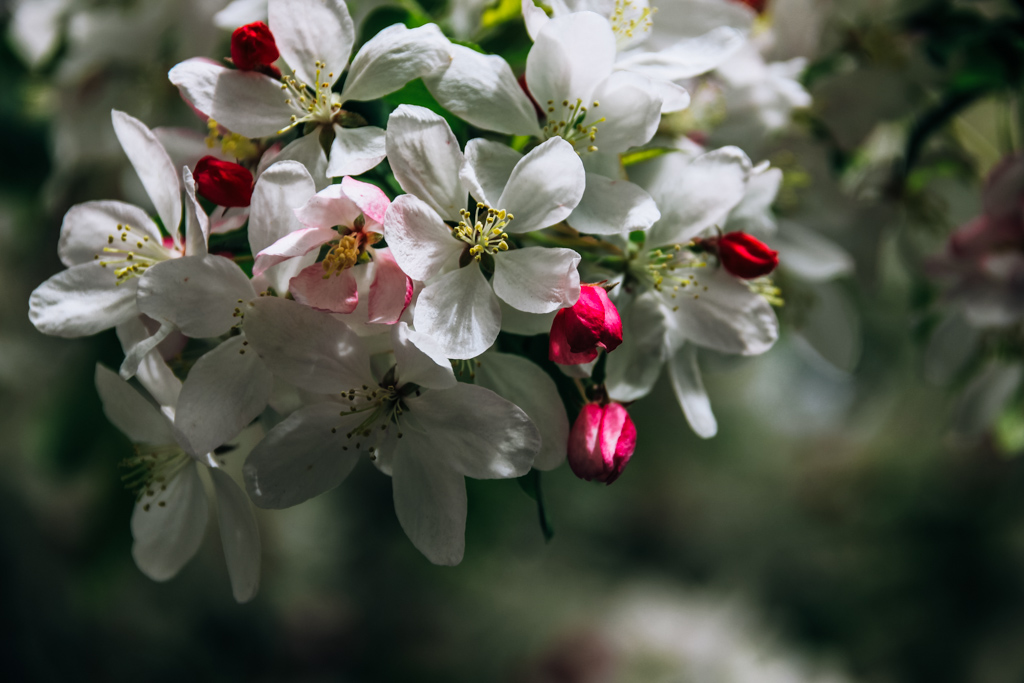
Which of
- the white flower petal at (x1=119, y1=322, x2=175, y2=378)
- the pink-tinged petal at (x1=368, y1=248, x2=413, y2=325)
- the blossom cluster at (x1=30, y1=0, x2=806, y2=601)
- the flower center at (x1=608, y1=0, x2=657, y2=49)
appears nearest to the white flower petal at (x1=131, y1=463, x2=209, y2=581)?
the blossom cluster at (x1=30, y1=0, x2=806, y2=601)

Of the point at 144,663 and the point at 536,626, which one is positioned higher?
the point at 144,663

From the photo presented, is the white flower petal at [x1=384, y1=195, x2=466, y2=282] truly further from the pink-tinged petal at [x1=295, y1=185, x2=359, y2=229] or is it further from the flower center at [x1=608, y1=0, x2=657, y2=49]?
the flower center at [x1=608, y1=0, x2=657, y2=49]

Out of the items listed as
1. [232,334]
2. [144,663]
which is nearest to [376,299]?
[232,334]

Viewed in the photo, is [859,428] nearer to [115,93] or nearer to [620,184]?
[620,184]

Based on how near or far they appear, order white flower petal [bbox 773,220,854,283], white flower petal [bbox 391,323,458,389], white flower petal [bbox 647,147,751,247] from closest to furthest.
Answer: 1. white flower petal [bbox 391,323,458,389]
2. white flower petal [bbox 647,147,751,247]
3. white flower petal [bbox 773,220,854,283]

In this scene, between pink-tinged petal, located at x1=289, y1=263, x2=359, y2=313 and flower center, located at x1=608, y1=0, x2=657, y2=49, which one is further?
flower center, located at x1=608, y1=0, x2=657, y2=49
